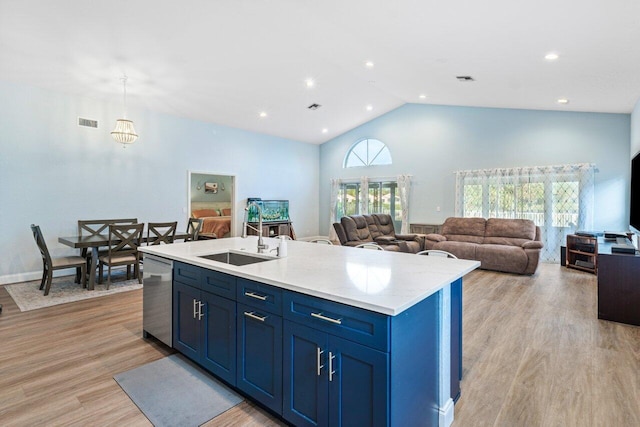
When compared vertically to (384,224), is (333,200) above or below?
above

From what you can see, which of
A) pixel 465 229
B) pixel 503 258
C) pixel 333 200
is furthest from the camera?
pixel 333 200

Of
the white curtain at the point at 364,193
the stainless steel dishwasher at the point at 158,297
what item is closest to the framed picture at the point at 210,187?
the white curtain at the point at 364,193

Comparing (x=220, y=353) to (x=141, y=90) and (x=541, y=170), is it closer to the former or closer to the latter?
(x=141, y=90)

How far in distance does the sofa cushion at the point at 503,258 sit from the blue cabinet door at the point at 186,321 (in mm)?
5401

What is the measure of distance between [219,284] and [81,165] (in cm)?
503

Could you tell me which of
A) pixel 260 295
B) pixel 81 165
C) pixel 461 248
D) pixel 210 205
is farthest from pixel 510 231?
pixel 210 205

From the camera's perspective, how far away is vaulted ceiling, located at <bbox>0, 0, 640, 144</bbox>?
127 inches

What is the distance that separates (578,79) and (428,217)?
4548 millimetres

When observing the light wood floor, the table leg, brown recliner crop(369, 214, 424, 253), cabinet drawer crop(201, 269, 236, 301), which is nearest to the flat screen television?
the light wood floor

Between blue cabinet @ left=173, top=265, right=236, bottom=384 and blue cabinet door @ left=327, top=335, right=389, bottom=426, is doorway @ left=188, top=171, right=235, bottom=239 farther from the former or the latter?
blue cabinet door @ left=327, top=335, right=389, bottom=426

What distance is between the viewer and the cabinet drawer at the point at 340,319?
138 centimetres

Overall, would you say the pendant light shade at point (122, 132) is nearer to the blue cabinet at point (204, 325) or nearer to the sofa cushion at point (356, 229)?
the blue cabinet at point (204, 325)

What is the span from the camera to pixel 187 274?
8.18 ft

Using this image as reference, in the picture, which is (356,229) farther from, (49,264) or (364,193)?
(49,264)
